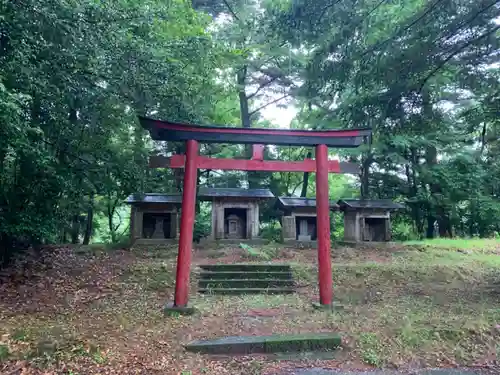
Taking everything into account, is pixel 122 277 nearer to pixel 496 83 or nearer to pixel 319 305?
pixel 319 305

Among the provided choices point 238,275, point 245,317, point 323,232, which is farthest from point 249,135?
point 238,275

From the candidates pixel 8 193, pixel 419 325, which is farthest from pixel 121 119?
pixel 419 325

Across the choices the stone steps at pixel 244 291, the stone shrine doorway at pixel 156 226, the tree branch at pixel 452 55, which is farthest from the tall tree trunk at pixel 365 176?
the tree branch at pixel 452 55

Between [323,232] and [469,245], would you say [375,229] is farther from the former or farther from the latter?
[323,232]

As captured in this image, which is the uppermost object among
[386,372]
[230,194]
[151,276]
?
[230,194]

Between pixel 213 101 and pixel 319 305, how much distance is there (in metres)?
9.57

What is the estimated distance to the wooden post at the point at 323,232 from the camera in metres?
7.22

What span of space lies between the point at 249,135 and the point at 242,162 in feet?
1.78

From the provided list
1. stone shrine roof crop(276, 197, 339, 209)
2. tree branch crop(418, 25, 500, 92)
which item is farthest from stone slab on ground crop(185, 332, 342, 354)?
stone shrine roof crop(276, 197, 339, 209)

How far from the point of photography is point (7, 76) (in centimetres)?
636

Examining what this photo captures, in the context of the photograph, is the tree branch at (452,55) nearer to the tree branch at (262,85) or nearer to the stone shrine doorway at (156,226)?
the stone shrine doorway at (156,226)

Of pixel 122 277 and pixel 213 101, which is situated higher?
pixel 213 101

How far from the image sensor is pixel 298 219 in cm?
1625

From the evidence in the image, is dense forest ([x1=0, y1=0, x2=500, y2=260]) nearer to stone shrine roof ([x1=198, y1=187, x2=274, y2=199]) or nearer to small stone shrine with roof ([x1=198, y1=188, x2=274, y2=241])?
stone shrine roof ([x1=198, y1=187, x2=274, y2=199])
